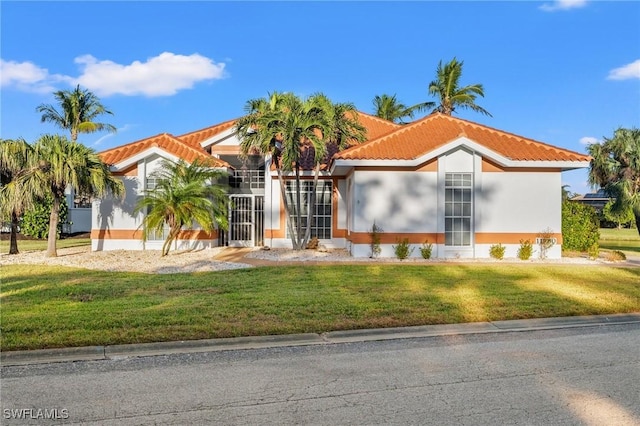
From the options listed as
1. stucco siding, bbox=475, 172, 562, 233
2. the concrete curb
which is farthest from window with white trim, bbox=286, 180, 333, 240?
the concrete curb

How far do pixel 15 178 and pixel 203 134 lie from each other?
8.79 m

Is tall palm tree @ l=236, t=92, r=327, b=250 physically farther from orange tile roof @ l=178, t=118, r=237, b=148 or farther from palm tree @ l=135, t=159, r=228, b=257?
orange tile roof @ l=178, t=118, r=237, b=148

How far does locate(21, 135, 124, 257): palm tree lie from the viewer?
15.0 m

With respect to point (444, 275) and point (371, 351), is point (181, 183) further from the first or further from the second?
point (371, 351)

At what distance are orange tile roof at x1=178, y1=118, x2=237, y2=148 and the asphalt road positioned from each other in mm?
17464

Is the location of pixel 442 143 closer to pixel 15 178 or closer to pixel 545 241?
pixel 545 241

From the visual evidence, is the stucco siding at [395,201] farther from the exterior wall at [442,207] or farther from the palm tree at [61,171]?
the palm tree at [61,171]

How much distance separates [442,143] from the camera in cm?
1571

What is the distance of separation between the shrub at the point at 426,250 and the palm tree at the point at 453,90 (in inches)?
700

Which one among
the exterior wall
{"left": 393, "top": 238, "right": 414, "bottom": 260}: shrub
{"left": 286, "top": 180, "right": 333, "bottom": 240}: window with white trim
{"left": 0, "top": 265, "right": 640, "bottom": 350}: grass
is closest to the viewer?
{"left": 0, "top": 265, "right": 640, "bottom": 350}: grass

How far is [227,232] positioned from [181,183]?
14.1 ft

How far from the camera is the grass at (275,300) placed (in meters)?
6.60

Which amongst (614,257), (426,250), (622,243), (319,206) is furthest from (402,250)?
(622,243)

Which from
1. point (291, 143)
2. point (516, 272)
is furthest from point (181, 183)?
point (516, 272)
